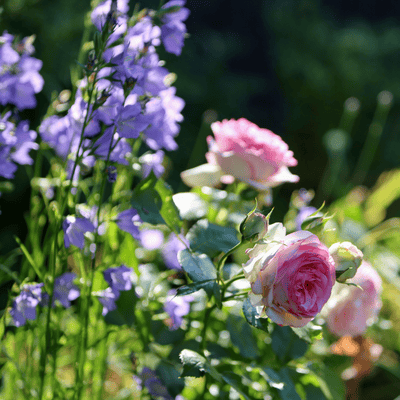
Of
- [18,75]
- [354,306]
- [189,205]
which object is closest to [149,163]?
[189,205]

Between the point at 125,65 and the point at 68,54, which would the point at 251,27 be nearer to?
the point at 68,54

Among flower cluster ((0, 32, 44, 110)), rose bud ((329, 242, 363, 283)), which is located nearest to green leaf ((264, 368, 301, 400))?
rose bud ((329, 242, 363, 283))

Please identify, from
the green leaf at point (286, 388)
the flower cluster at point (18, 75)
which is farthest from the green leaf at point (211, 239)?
the flower cluster at point (18, 75)

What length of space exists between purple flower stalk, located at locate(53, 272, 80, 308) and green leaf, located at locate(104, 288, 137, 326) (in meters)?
0.04

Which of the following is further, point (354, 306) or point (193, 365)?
point (354, 306)

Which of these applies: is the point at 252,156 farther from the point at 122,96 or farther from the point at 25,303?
the point at 25,303

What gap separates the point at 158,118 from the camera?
38cm

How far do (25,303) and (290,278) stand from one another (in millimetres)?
224

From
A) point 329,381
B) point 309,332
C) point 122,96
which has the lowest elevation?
point 329,381

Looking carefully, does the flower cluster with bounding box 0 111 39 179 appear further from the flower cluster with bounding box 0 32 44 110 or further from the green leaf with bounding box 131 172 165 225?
the green leaf with bounding box 131 172 165 225

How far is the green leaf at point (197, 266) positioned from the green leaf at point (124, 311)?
0.11 meters

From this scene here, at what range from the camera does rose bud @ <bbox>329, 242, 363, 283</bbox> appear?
0.30 m

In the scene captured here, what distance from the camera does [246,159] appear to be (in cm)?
43

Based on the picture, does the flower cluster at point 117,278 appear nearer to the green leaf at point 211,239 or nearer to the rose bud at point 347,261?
the green leaf at point 211,239
